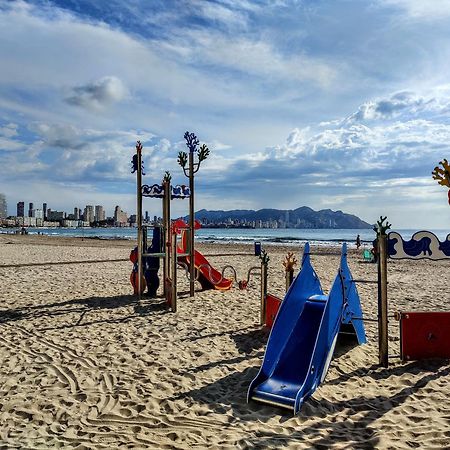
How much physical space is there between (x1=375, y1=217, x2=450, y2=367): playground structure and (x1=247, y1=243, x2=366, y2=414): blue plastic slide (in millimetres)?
574

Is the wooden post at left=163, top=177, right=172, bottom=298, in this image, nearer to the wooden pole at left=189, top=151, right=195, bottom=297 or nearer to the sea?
the wooden pole at left=189, top=151, right=195, bottom=297

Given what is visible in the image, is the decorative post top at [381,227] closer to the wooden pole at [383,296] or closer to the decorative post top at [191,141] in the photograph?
the wooden pole at [383,296]

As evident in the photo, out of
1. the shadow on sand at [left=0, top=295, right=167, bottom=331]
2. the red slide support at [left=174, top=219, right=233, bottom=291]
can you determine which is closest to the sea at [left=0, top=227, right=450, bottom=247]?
the red slide support at [left=174, top=219, right=233, bottom=291]

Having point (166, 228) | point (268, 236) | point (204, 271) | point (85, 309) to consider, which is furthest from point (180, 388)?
point (268, 236)

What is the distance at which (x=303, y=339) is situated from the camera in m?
6.00

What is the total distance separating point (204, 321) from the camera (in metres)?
8.98

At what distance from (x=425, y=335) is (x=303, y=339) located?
2.20m

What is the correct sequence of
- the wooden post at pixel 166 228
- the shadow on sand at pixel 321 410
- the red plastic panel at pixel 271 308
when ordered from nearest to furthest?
1. the shadow on sand at pixel 321 410
2. the red plastic panel at pixel 271 308
3. the wooden post at pixel 166 228

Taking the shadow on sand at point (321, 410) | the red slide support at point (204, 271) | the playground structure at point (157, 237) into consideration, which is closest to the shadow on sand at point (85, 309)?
the playground structure at point (157, 237)

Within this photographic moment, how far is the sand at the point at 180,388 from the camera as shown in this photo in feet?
14.1

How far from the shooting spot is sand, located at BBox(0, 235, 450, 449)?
14.1 feet

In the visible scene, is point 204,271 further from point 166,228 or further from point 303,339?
point 303,339

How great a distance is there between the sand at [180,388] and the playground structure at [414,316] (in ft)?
0.79

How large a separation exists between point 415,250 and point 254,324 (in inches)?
144
